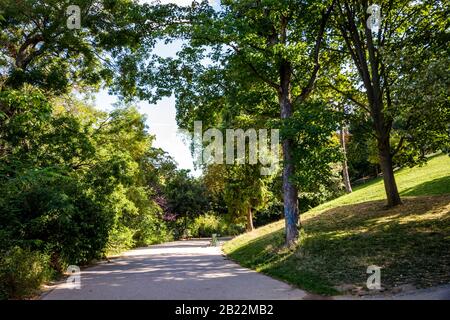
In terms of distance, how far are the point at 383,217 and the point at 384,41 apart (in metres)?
8.81

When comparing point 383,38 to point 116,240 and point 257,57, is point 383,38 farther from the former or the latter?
point 116,240

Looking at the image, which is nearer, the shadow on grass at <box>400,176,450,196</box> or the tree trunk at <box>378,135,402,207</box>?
the tree trunk at <box>378,135,402,207</box>

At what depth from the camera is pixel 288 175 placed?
575 inches

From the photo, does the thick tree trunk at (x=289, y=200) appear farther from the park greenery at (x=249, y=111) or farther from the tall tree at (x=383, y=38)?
the tall tree at (x=383, y=38)

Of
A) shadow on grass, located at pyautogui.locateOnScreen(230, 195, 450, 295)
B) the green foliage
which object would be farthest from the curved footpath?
the green foliage

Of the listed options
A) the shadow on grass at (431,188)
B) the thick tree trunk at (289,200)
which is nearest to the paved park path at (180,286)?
the thick tree trunk at (289,200)

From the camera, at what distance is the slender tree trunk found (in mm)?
14312

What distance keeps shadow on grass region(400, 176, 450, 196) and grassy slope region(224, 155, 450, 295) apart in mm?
167

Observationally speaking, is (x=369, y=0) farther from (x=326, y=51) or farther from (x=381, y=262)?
(x=381, y=262)

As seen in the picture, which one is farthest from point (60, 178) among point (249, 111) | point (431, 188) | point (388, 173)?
point (431, 188)

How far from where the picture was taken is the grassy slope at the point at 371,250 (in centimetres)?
895

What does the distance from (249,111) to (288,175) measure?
4.21m

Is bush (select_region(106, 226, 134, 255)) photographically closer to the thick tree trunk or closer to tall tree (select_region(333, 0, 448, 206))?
the thick tree trunk
